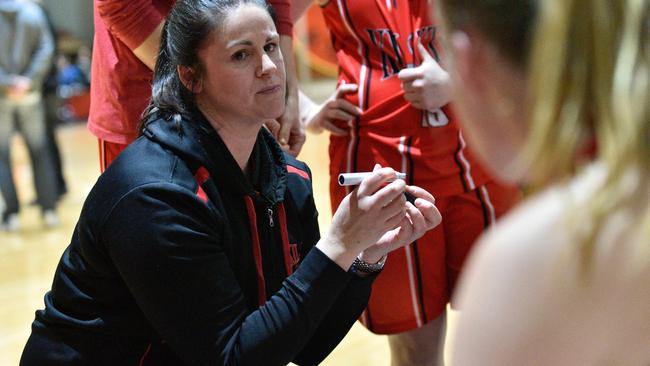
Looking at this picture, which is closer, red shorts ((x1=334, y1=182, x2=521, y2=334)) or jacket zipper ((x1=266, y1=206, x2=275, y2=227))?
jacket zipper ((x1=266, y1=206, x2=275, y2=227))

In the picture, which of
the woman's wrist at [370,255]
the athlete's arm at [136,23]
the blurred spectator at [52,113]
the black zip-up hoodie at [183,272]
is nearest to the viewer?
the black zip-up hoodie at [183,272]

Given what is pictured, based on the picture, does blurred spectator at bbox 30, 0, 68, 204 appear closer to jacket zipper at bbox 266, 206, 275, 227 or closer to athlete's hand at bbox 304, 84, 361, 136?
athlete's hand at bbox 304, 84, 361, 136

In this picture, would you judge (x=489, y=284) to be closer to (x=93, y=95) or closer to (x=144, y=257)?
(x=144, y=257)

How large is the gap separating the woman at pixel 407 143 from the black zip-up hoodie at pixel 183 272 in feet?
1.02

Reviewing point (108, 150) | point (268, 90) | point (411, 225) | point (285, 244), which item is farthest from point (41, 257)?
point (411, 225)

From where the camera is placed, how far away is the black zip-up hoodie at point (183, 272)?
5.34 feet

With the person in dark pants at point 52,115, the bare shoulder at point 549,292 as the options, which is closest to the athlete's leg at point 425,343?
the bare shoulder at point 549,292

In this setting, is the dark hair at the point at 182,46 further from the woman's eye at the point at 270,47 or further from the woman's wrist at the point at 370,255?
the woman's wrist at the point at 370,255

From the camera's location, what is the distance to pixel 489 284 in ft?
2.56

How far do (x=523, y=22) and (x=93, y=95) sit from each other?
4.97 ft

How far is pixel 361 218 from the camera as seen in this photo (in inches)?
65.3

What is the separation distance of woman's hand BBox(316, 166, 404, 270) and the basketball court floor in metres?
1.47

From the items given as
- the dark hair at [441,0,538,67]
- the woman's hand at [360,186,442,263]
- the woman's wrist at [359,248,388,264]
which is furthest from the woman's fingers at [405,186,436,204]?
the dark hair at [441,0,538,67]

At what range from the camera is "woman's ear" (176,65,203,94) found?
1796mm
